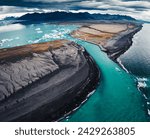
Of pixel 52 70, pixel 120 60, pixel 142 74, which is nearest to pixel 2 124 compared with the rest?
pixel 52 70

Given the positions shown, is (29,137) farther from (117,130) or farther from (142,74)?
(142,74)

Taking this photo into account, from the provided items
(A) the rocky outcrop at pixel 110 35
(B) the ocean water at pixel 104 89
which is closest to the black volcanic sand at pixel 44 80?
(B) the ocean water at pixel 104 89

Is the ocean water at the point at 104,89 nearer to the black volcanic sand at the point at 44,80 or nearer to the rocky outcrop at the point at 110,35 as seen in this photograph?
the black volcanic sand at the point at 44,80

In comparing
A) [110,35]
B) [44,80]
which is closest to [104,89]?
[44,80]

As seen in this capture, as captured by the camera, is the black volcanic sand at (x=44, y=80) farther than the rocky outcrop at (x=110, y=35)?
No

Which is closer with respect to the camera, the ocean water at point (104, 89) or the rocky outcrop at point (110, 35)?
the ocean water at point (104, 89)

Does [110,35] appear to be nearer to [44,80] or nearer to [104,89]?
[104,89]
